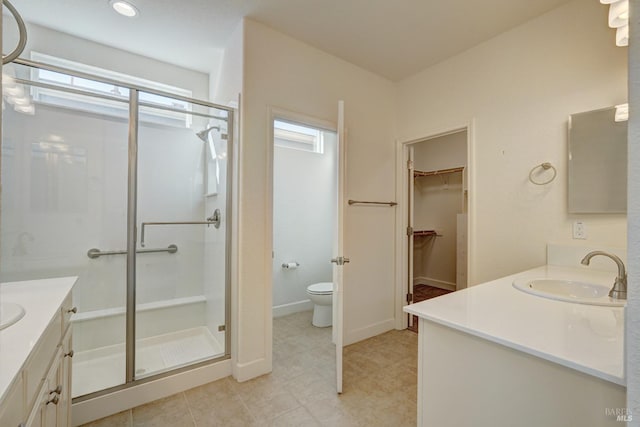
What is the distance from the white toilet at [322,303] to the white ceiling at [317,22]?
2319 mm

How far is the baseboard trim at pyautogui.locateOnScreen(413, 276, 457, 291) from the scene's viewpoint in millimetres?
4566

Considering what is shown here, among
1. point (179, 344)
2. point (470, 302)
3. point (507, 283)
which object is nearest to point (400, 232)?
point (507, 283)

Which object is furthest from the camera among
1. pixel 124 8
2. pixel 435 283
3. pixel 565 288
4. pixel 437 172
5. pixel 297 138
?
pixel 435 283

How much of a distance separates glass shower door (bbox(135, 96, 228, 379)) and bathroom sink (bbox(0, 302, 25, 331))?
1310 millimetres

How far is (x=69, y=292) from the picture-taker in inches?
53.2

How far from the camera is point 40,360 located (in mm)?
930

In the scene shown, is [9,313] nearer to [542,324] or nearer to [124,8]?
[542,324]

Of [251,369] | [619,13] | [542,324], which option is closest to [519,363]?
[542,324]

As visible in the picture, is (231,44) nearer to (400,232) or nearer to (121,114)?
(121,114)

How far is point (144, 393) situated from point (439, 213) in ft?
14.6

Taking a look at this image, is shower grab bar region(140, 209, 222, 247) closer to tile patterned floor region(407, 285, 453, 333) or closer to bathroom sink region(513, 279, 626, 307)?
bathroom sink region(513, 279, 626, 307)

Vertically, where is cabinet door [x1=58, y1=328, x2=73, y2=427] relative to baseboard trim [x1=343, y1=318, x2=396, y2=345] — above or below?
above

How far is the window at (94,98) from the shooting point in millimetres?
2010

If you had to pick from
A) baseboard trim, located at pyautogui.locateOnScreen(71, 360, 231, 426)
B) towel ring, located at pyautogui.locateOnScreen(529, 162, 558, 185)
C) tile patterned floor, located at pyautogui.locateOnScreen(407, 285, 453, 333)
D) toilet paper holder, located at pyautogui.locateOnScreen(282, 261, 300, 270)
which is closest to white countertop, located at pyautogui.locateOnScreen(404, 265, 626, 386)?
towel ring, located at pyautogui.locateOnScreen(529, 162, 558, 185)
